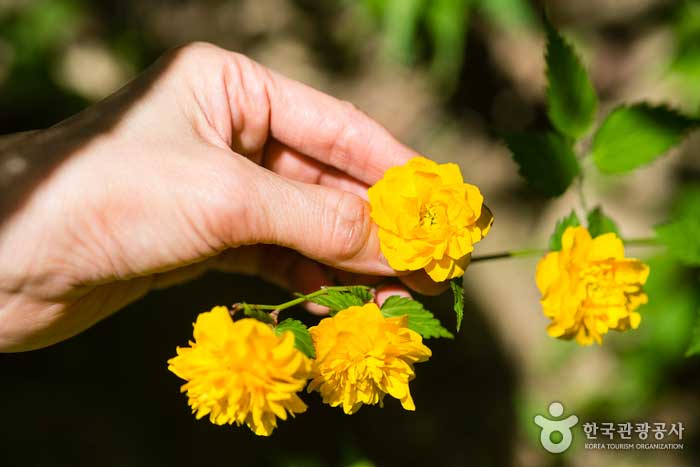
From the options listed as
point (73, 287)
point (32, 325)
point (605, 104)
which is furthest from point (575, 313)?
point (605, 104)

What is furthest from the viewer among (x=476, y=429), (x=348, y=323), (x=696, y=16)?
(x=476, y=429)

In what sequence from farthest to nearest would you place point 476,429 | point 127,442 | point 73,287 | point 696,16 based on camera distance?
point 476,429 < point 127,442 < point 696,16 < point 73,287

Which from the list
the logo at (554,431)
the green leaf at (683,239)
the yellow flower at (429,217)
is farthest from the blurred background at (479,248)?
the yellow flower at (429,217)

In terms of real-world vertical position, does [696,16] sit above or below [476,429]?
above

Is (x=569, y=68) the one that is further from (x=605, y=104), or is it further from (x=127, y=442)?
(x=127, y=442)

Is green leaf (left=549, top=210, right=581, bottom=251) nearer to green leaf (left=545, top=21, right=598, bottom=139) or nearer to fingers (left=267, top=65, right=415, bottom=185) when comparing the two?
green leaf (left=545, top=21, right=598, bottom=139)

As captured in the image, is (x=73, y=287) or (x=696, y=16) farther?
(x=696, y=16)
